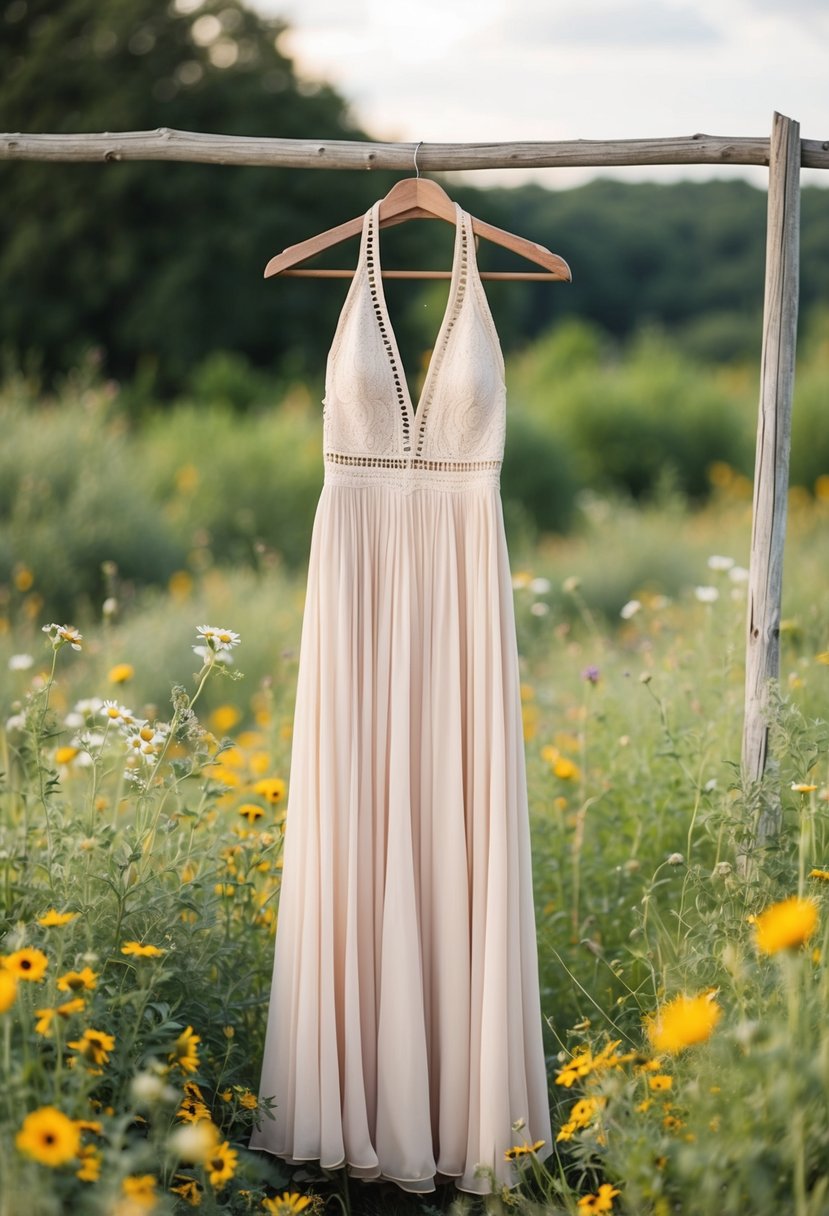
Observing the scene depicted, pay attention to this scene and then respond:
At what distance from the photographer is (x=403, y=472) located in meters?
2.20

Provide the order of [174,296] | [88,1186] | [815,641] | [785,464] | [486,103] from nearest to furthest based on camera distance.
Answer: [88,1186], [785,464], [815,641], [486,103], [174,296]

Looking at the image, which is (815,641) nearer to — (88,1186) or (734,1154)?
(734,1154)

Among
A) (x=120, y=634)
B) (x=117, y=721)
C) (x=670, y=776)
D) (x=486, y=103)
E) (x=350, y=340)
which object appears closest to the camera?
(x=350, y=340)

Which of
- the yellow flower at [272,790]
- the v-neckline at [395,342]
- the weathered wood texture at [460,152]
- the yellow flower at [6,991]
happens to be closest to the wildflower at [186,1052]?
the yellow flower at [6,991]

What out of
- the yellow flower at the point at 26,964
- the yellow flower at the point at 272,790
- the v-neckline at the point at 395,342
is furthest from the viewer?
the yellow flower at the point at 272,790

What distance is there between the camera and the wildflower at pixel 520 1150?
2.02 m

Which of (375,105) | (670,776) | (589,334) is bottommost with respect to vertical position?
(670,776)

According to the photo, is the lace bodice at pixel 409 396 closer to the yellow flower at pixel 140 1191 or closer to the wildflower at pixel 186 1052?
the wildflower at pixel 186 1052

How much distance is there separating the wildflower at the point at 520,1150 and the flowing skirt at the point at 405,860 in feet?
0.10

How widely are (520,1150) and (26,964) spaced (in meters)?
0.96

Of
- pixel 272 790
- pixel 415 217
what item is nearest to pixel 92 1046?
pixel 272 790

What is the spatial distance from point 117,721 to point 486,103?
457 inches

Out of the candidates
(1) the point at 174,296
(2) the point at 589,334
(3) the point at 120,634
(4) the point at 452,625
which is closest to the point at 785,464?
(4) the point at 452,625

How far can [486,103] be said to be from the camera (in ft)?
40.1
